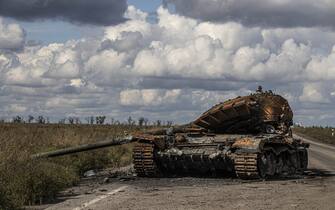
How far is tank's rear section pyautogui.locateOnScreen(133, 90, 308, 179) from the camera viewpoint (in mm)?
20156

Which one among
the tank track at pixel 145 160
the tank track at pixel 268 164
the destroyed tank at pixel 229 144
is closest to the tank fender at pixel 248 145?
the destroyed tank at pixel 229 144

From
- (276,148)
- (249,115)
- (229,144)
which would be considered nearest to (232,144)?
(229,144)

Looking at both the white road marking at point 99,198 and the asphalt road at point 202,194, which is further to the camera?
the asphalt road at point 202,194

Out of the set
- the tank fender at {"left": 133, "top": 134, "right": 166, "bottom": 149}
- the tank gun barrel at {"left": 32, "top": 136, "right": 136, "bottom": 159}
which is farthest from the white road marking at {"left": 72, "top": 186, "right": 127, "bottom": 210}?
the tank gun barrel at {"left": 32, "top": 136, "right": 136, "bottom": 159}

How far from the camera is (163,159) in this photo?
2200 cm

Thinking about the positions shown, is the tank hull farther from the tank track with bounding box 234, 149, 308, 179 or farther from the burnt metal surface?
the burnt metal surface

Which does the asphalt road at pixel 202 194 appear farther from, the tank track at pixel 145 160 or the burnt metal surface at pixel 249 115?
the burnt metal surface at pixel 249 115

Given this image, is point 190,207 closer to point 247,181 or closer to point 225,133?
point 247,181

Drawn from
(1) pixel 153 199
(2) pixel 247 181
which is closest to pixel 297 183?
(2) pixel 247 181

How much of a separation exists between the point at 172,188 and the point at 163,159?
459 centimetres

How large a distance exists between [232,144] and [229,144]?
0.26m

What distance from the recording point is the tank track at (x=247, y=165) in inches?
771

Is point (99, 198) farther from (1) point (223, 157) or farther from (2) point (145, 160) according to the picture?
(2) point (145, 160)

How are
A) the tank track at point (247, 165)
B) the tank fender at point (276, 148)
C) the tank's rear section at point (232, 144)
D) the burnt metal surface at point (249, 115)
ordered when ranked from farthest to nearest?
the burnt metal surface at point (249, 115) < the tank fender at point (276, 148) < the tank's rear section at point (232, 144) < the tank track at point (247, 165)
